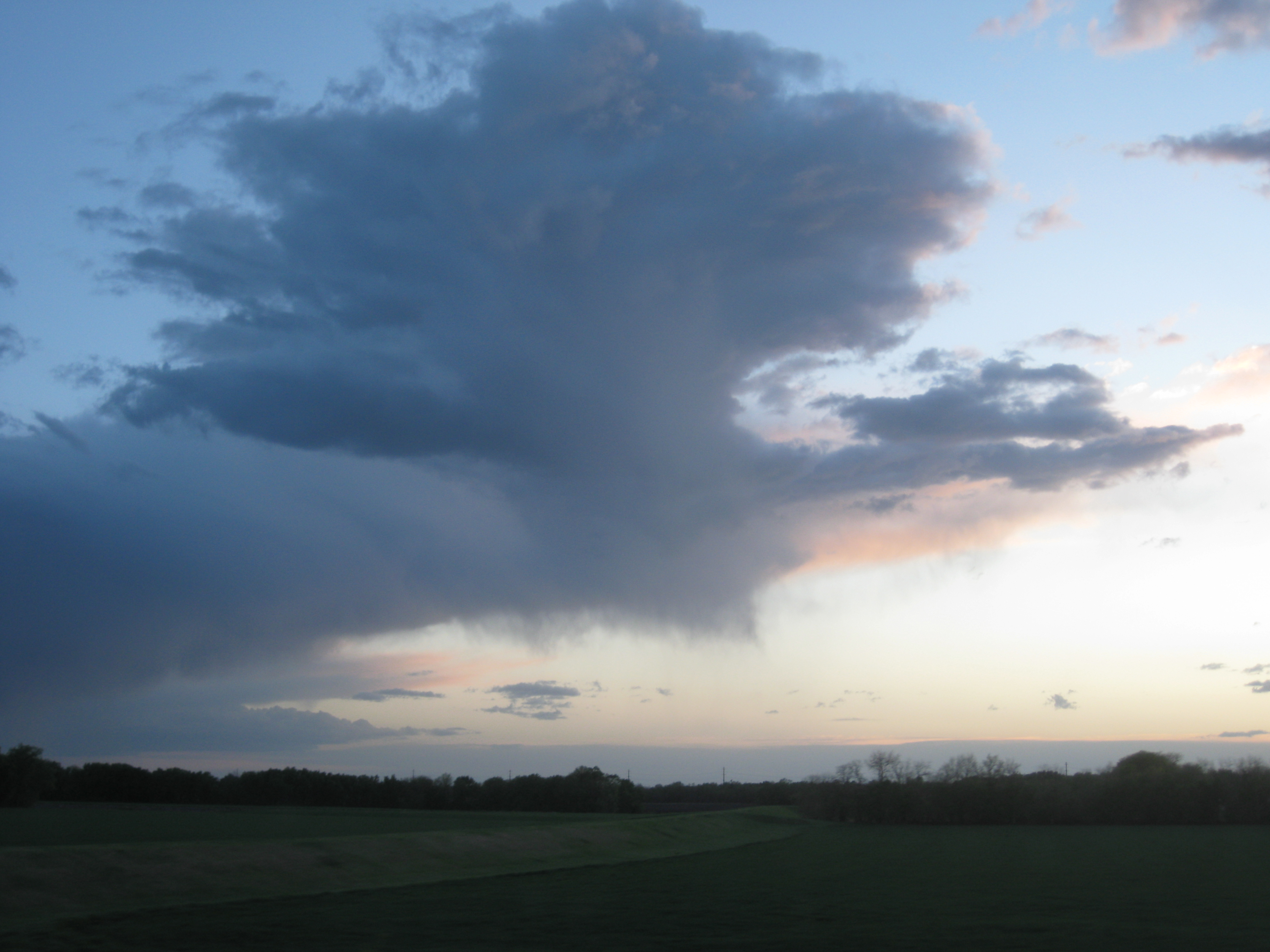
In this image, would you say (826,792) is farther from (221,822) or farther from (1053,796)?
(221,822)

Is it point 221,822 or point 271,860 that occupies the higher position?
point 271,860

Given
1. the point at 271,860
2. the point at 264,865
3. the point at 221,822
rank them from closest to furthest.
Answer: the point at 264,865
the point at 271,860
the point at 221,822

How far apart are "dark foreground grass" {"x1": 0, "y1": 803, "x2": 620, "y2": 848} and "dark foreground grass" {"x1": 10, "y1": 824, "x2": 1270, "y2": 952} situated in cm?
1328

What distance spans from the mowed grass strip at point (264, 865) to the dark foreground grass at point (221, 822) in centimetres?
397

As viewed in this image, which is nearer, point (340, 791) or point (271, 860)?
point (271, 860)

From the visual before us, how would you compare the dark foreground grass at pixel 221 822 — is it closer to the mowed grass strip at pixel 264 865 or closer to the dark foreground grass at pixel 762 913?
the mowed grass strip at pixel 264 865

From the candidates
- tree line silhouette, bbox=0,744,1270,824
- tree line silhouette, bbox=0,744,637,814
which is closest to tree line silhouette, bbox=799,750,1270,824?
tree line silhouette, bbox=0,744,1270,824

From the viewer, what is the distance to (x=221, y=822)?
88188mm

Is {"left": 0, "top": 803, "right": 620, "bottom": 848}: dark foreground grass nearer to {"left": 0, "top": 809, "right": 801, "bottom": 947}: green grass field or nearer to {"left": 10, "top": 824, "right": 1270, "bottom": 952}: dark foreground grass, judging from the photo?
{"left": 0, "top": 809, "right": 801, "bottom": 947}: green grass field

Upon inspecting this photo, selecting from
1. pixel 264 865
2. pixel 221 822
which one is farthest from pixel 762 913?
pixel 221 822

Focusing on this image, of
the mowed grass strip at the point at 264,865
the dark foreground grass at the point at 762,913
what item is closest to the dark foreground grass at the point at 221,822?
the mowed grass strip at the point at 264,865

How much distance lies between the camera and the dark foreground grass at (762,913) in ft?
77.6

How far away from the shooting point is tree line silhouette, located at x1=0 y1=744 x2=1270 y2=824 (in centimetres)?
10619

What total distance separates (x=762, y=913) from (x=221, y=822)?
74.5 meters
